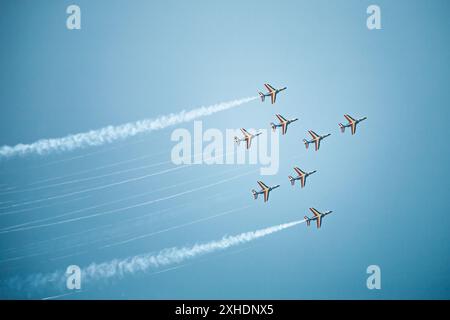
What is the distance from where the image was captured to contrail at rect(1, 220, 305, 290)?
107 ft

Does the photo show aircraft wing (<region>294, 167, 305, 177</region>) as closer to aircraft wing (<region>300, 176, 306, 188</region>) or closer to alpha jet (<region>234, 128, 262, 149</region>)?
aircraft wing (<region>300, 176, 306, 188</region>)

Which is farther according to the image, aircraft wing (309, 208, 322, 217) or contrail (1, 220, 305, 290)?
aircraft wing (309, 208, 322, 217)

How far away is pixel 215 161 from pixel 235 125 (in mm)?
4967

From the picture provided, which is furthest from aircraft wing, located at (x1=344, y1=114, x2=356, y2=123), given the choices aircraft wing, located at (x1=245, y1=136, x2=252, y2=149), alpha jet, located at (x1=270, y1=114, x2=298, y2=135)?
aircraft wing, located at (x1=245, y1=136, x2=252, y2=149)

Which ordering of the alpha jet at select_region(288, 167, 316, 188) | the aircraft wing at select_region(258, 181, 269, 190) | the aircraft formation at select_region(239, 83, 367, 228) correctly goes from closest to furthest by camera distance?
the aircraft formation at select_region(239, 83, 367, 228) < the aircraft wing at select_region(258, 181, 269, 190) < the alpha jet at select_region(288, 167, 316, 188)

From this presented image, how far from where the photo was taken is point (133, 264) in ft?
110

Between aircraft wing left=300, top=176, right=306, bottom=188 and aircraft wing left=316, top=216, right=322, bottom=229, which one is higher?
aircraft wing left=300, top=176, right=306, bottom=188

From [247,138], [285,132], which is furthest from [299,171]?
[247,138]

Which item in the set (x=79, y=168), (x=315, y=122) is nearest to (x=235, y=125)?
(x=315, y=122)

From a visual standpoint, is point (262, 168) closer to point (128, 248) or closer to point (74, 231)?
point (128, 248)

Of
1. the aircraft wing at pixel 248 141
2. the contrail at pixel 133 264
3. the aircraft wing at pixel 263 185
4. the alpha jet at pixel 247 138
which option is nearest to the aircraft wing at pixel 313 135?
the alpha jet at pixel 247 138

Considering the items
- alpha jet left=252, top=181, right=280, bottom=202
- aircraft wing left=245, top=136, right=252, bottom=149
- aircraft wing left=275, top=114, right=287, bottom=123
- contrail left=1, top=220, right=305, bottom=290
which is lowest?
contrail left=1, top=220, right=305, bottom=290
